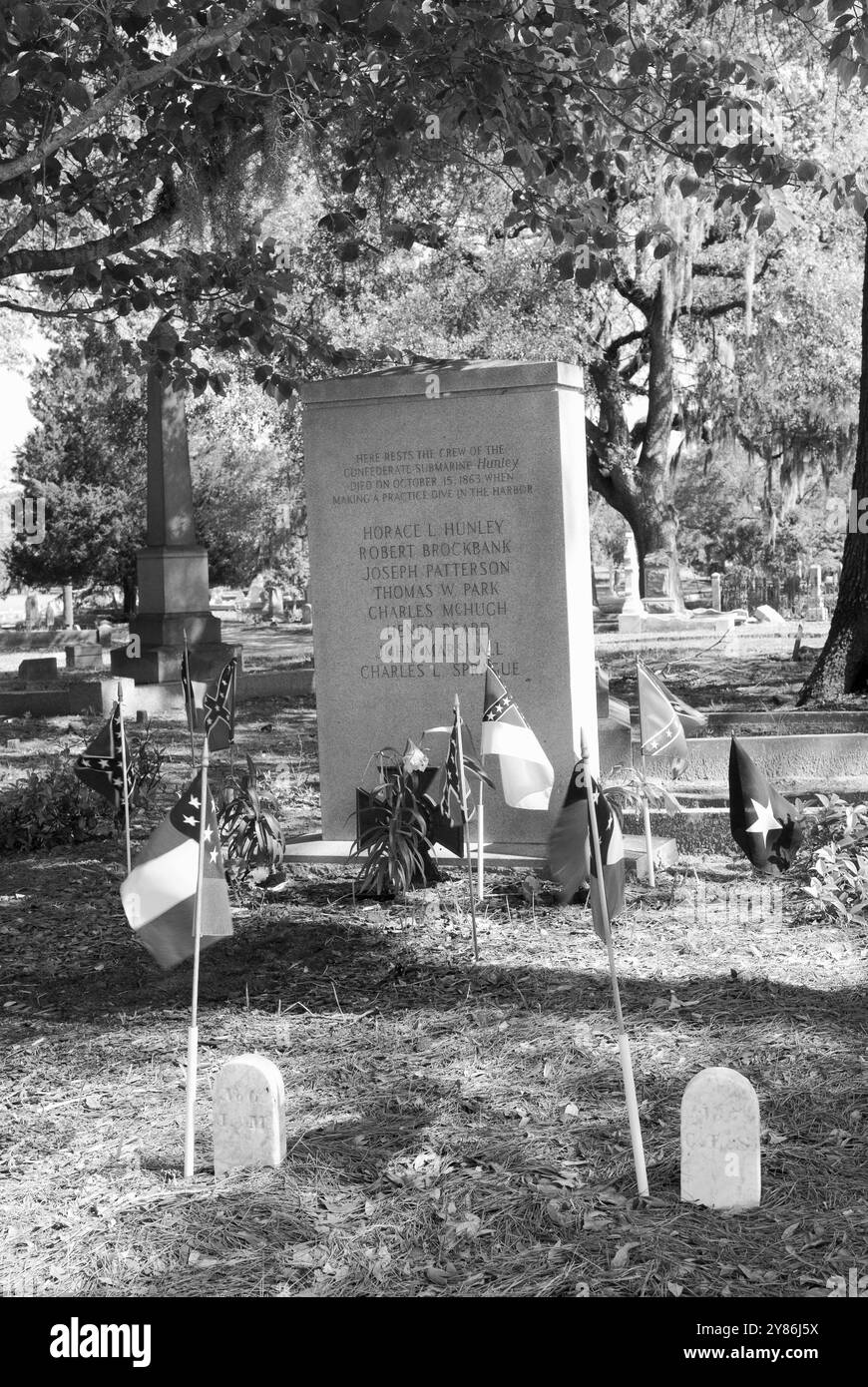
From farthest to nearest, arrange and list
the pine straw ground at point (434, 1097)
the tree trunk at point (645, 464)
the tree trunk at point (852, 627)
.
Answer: the tree trunk at point (645, 464) < the tree trunk at point (852, 627) < the pine straw ground at point (434, 1097)

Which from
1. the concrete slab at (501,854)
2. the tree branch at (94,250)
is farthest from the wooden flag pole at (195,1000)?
the tree branch at (94,250)

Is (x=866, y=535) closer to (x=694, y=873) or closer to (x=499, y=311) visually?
(x=694, y=873)

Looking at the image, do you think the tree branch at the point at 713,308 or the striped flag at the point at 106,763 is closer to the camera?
the striped flag at the point at 106,763

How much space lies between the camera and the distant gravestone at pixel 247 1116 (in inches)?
145

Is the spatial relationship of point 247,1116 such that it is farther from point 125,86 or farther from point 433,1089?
point 125,86

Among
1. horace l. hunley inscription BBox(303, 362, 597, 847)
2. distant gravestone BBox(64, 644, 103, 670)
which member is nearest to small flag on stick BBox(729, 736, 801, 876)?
horace l. hunley inscription BBox(303, 362, 597, 847)

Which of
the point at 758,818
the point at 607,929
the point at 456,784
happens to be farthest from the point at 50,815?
the point at 607,929

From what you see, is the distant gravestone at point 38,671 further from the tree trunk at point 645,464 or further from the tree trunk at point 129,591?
the tree trunk at point 129,591

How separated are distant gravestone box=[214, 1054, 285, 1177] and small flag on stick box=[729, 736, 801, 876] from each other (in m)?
3.19

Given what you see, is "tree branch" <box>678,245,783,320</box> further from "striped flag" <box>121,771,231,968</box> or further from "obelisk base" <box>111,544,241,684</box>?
"striped flag" <box>121,771,231,968</box>

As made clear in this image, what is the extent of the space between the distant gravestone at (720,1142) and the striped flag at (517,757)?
2226mm

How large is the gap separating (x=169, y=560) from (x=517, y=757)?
11.5m

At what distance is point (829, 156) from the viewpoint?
642 inches

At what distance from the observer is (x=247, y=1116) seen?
3744mm
